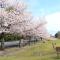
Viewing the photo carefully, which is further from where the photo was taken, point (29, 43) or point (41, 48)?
point (29, 43)

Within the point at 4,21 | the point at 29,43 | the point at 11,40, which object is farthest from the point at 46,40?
the point at 4,21

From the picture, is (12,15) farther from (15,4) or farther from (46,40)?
(46,40)

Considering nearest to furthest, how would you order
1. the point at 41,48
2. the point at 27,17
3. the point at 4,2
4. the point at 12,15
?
the point at 4,2 < the point at 12,15 < the point at 27,17 < the point at 41,48

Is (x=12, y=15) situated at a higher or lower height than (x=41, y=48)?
higher

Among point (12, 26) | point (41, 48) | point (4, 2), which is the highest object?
point (4, 2)

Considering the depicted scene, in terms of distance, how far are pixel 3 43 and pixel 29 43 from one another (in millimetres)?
4931

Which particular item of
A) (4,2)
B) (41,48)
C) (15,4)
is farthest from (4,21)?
(41,48)

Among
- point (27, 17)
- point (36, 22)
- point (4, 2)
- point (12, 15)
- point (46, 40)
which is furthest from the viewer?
point (46, 40)

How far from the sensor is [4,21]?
Answer: 984 inches

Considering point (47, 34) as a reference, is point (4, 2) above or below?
above

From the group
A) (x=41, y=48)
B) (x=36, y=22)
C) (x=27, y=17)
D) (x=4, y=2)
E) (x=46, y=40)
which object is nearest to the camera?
(x=4, y=2)

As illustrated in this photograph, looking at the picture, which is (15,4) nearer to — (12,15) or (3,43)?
(12,15)

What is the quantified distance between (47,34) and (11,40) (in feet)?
25.5

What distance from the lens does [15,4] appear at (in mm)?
28438
